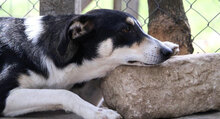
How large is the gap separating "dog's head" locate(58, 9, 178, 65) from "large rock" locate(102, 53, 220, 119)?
0.08 meters

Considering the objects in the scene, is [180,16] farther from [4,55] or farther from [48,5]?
[4,55]

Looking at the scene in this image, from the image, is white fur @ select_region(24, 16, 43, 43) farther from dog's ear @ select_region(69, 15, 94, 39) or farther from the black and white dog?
dog's ear @ select_region(69, 15, 94, 39)

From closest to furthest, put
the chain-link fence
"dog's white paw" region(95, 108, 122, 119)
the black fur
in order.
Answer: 1. "dog's white paw" region(95, 108, 122, 119)
2. the black fur
3. the chain-link fence

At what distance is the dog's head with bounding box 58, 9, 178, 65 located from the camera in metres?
2.34

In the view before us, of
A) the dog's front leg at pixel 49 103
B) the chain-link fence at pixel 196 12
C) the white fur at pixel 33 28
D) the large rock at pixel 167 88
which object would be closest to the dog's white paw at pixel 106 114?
the dog's front leg at pixel 49 103

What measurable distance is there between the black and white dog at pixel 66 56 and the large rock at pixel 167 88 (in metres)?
0.08

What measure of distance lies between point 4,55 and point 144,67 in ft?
3.13

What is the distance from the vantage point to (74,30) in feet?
7.91

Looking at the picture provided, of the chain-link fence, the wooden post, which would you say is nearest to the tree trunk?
the chain-link fence

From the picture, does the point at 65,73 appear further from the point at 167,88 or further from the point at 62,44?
the point at 167,88

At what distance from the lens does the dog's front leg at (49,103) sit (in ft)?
7.27

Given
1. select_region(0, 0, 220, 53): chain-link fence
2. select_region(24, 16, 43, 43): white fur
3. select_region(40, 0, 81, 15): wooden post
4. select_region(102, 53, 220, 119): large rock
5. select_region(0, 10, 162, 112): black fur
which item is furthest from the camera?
select_region(0, 0, 220, 53): chain-link fence

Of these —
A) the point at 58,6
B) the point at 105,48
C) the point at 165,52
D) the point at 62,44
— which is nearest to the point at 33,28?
the point at 62,44

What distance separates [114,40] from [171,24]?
1.20 metres
